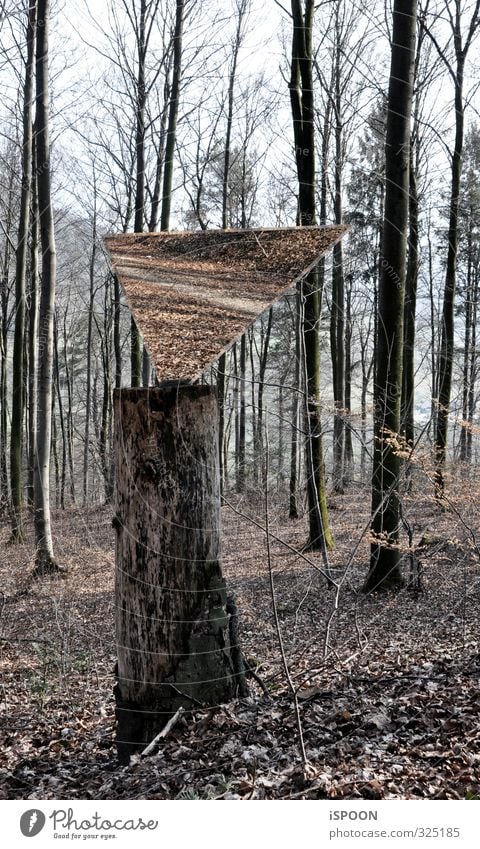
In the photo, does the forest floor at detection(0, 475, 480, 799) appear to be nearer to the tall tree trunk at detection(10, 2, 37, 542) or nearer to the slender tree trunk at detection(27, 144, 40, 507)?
the slender tree trunk at detection(27, 144, 40, 507)

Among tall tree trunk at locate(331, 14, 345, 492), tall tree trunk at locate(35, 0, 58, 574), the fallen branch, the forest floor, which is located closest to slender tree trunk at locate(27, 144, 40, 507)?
tall tree trunk at locate(35, 0, 58, 574)

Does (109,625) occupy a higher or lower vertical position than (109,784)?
lower

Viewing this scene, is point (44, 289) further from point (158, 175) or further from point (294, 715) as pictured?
point (294, 715)

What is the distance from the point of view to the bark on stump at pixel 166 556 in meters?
3.07

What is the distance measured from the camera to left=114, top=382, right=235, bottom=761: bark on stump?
3070mm

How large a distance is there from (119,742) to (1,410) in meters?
17.9

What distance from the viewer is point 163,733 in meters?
3.15

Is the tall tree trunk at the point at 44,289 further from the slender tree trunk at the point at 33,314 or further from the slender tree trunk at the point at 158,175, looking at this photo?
the slender tree trunk at the point at 158,175

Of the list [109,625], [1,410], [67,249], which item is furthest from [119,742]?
[67,249]

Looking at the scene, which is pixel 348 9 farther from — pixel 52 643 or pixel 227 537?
pixel 52 643

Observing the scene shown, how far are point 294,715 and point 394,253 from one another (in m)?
5.05

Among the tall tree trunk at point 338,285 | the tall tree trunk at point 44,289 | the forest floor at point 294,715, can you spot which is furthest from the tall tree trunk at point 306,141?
Answer: the tall tree trunk at point 44,289

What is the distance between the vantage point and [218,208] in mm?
19312

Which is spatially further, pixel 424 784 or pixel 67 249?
pixel 67 249
